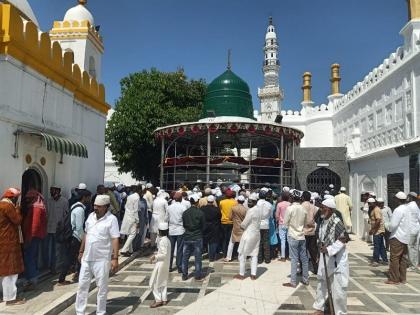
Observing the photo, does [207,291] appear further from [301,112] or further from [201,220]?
[301,112]

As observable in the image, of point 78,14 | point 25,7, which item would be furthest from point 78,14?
point 25,7

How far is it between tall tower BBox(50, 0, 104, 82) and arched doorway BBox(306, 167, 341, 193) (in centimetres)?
1106

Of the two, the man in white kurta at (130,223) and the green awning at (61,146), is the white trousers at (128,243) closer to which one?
the man in white kurta at (130,223)

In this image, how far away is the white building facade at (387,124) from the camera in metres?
11.3

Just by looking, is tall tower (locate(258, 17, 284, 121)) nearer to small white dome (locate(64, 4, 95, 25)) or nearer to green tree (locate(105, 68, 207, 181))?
green tree (locate(105, 68, 207, 181))

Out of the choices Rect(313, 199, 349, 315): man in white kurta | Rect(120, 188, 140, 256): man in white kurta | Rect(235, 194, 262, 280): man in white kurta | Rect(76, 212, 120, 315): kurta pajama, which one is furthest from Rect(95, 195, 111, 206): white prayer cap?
Rect(120, 188, 140, 256): man in white kurta

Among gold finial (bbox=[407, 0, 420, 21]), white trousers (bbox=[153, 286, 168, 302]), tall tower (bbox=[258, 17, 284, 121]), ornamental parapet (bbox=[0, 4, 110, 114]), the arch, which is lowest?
white trousers (bbox=[153, 286, 168, 302])

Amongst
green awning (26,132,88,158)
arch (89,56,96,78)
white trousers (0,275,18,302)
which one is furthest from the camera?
arch (89,56,96,78)

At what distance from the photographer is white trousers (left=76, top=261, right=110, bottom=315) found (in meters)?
4.86

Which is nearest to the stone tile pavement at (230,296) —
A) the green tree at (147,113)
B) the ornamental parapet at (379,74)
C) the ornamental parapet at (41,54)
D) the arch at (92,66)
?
the ornamental parapet at (41,54)

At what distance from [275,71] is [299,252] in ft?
180

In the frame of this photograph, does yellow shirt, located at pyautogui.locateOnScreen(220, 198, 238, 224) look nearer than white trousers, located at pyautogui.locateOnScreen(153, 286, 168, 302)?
No

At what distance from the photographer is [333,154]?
56.0 ft

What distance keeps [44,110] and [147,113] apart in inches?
498
